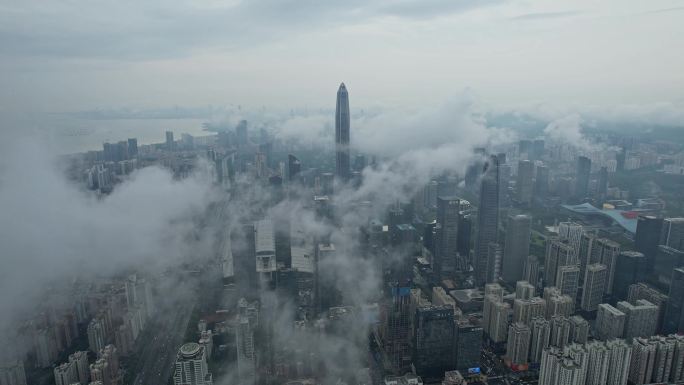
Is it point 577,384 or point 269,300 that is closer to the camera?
point 577,384

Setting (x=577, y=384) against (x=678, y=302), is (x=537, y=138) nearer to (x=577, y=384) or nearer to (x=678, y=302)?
(x=678, y=302)

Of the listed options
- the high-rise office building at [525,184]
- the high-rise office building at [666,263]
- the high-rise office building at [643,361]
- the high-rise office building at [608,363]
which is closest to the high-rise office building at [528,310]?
the high-rise office building at [608,363]

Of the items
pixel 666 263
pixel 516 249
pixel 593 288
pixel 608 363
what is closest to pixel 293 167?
pixel 516 249

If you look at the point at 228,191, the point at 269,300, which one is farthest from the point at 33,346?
the point at 228,191

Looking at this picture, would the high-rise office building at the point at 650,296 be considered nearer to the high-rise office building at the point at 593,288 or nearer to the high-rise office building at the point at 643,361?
the high-rise office building at the point at 593,288

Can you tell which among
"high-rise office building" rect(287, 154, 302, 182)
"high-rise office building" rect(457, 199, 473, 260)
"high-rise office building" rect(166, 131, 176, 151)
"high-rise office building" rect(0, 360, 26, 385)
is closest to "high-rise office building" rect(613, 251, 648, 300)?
"high-rise office building" rect(457, 199, 473, 260)

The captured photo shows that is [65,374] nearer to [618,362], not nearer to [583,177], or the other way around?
[618,362]
